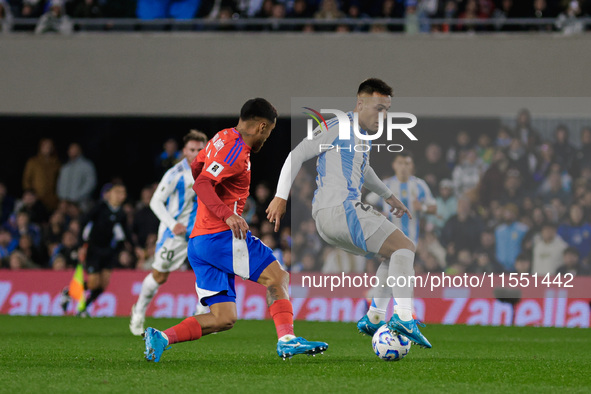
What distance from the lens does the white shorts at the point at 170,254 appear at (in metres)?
10.1

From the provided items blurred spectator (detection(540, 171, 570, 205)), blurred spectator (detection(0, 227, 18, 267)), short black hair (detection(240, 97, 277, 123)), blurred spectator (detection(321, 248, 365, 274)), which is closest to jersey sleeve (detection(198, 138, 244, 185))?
short black hair (detection(240, 97, 277, 123))

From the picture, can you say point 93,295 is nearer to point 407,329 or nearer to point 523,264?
point 523,264

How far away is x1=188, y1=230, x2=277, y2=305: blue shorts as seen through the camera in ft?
21.2

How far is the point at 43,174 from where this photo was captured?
1662cm

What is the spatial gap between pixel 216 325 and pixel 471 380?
1.74 metres

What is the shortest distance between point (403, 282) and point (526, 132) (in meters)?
8.48

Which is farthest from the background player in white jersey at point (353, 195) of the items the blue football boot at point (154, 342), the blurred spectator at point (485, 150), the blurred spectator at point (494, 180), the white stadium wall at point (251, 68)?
the white stadium wall at point (251, 68)

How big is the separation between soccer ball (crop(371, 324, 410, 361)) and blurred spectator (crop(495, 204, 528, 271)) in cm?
729

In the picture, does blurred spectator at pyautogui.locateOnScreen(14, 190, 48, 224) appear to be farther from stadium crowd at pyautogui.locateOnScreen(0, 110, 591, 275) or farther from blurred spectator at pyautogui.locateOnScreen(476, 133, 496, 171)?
blurred spectator at pyautogui.locateOnScreen(476, 133, 496, 171)

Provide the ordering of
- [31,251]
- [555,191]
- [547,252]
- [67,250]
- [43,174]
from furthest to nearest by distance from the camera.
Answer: [43,174]
[31,251]
[67,250]
[555,191]
[547,252]

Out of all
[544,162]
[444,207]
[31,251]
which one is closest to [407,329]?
[444,207]

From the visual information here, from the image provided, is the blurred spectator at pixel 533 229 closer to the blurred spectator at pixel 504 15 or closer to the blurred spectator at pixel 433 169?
the blurred spectator at pixel 433 169

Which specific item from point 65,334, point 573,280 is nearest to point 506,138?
point 573,280

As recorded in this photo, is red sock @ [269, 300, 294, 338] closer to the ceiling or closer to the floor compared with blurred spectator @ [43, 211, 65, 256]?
closer to the floor
